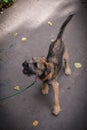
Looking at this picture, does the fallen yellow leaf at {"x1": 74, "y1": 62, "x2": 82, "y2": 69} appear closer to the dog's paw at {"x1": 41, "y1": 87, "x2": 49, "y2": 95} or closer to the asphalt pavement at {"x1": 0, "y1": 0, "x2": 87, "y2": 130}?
the asphalt pavement at {"x1": 0, "y1": 0, "x2": 87, "y2": 130}

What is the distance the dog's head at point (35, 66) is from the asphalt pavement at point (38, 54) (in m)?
1.09

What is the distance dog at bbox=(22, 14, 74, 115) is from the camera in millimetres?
3467

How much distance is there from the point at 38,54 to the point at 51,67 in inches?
72.8

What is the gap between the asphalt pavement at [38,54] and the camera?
4285 mm

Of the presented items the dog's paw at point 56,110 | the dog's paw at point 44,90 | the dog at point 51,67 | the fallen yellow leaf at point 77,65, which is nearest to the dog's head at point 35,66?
the dog at point 51,67

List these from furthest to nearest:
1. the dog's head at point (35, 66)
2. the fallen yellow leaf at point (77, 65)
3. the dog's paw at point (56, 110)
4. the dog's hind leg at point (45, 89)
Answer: the fallen yellow leaf at point (77, 65) → the dog's hind leg at point (45, 89) → the dog's paw at point (56, 110) → the dog's head at point (35, 66)

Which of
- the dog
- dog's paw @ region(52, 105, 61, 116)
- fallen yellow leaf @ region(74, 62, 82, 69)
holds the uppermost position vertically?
the dog

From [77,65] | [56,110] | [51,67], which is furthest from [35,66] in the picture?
[77,65]

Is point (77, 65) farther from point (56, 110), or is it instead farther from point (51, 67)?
point (51, 67)

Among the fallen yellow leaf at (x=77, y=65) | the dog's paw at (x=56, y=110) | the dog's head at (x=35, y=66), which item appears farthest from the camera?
the fallen yellow leaf at (x=77, y=65)

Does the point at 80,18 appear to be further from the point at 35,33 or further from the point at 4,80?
the point at 4,80

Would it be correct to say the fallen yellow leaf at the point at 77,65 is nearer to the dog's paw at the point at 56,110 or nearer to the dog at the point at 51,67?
the dog at the point at 51,67

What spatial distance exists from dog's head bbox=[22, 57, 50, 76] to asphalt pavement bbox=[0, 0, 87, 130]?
1094 mm

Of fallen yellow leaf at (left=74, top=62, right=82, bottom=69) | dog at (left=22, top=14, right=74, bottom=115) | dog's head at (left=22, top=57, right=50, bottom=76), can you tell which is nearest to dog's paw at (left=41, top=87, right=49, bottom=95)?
dog at (left=22, top=14, right=74, bottom=115)
